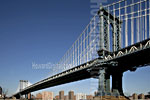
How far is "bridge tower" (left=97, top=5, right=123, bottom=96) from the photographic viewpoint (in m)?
40.0

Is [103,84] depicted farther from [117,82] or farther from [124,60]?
[124,60]

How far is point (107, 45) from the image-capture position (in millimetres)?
42875

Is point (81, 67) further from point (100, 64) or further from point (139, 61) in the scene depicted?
point (139, 61)

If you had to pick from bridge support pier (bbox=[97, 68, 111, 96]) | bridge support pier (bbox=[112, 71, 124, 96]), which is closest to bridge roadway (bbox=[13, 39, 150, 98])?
bridge support pier (bbox=[112, 71, 124, 96])

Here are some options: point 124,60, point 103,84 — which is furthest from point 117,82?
point 103,84

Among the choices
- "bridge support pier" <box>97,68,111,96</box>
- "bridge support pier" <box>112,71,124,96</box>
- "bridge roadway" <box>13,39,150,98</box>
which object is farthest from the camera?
"bridge support pier" <box>112,71,124,96</box>

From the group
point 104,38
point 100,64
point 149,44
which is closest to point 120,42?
point 104,38

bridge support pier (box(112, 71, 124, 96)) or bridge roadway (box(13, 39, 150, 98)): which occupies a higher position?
bridge roadway (box(13, 39, 150, 98))

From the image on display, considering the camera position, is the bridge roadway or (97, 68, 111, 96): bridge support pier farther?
(97, 68, 111, 96): bridge support pier

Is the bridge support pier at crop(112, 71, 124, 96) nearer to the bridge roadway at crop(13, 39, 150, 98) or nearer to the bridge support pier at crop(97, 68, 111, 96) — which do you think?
the bridge roadway at crop(13, 39, 150, 98)

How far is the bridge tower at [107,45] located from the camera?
39953 millimetres

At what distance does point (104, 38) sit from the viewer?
43312mm

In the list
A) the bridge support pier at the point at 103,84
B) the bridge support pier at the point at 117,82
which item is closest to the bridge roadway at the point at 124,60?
the bridge support pier at the point at 117,82

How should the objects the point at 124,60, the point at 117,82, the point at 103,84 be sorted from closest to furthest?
the point at 103,84 < the point at 124,60 < the point at 117,82
